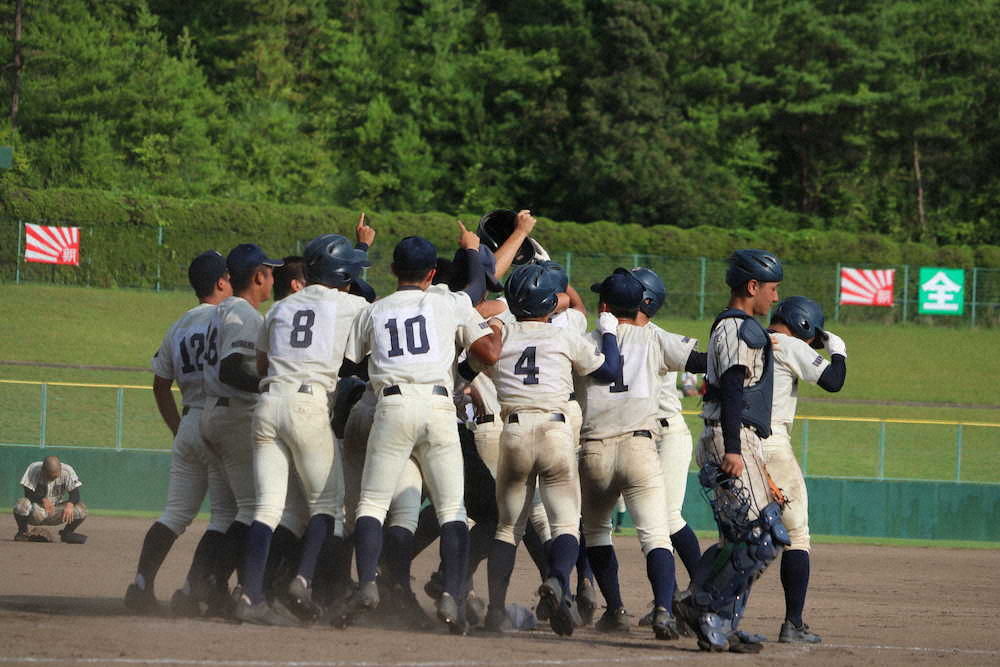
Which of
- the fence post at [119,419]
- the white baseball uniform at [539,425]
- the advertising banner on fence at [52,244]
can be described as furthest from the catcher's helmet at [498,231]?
the advertising banner on fence at [52,244]

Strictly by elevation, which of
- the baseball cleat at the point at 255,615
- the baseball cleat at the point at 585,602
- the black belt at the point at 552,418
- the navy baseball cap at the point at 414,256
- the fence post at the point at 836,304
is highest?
the fence post at the point at 836,304

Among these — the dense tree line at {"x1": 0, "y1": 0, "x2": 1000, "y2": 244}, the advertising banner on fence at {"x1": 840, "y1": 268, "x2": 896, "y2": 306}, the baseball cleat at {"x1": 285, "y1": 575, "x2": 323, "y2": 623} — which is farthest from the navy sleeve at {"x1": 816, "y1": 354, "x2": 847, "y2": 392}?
the dense tree line at {"x1": 0, "y1": 0, "x2": 1000, "y2": 244}

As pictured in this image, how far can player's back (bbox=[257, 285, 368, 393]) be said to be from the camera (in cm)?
793

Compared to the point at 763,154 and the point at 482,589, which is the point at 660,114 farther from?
the point at 482,589

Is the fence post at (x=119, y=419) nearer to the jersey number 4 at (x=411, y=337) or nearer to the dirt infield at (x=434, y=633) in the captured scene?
the dirt infield at (x=434, y=633)

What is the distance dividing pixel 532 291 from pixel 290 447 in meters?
1.58

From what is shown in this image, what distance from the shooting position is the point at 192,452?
861 cm

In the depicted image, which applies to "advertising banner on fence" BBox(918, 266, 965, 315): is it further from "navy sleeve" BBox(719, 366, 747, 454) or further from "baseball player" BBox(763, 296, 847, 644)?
"navy sleeve" BBox(719, 366, 747, 454)

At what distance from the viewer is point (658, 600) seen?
25.9 feet

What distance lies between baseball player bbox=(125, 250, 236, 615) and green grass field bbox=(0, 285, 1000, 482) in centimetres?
1152

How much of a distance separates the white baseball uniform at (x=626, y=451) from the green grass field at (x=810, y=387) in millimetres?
12454

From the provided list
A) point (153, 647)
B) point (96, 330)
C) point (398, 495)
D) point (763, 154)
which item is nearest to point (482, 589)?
point (398, 495)

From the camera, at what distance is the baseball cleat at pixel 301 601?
7664mm

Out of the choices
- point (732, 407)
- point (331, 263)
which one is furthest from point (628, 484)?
point (331, 263)
